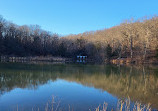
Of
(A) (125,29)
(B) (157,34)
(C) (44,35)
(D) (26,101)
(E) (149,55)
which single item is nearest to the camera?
(D) (26,101)

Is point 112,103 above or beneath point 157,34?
beneath

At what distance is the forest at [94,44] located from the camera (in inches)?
1756

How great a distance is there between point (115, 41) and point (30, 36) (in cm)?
3612

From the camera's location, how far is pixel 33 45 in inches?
2290

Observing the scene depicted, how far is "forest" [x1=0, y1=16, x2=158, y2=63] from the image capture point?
44594mm

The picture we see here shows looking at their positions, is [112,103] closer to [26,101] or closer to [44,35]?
[26,101]

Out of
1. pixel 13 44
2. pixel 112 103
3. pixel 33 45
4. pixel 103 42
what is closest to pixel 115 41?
pixel 103 42

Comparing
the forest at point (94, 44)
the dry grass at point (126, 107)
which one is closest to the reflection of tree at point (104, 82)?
the dry grass at point (126, 107)

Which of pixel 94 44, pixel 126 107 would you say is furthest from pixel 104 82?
pixel 94 44

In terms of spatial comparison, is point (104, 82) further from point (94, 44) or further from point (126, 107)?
point (94, 44)

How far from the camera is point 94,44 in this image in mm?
56688

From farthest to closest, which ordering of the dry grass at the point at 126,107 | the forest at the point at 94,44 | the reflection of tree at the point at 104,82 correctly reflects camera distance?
the forest at the point at 94,44
the reflection of tree at the point at 104,82
the dry grass at the point at 126,107

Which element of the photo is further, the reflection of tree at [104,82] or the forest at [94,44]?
the forest at [94,44]

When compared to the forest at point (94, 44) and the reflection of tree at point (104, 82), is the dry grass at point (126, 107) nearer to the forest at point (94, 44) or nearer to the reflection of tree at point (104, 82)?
the reflection of tree at point (104, 82)
